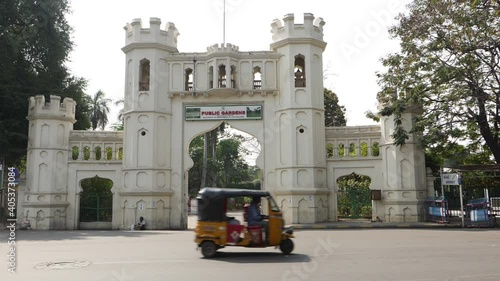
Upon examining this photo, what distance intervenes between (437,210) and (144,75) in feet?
55.8

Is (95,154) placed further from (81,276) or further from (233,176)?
(233,176)

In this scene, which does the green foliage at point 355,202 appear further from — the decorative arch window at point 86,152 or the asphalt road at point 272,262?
the decorative arch window at point 86,152

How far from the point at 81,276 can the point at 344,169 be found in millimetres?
16232

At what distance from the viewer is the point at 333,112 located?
123 feet

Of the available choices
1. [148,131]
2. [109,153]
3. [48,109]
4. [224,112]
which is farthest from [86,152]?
[224,112]

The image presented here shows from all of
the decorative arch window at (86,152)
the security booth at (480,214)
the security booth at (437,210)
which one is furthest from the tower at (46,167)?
the security booth at (480,214)

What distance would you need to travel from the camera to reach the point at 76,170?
22.5 m

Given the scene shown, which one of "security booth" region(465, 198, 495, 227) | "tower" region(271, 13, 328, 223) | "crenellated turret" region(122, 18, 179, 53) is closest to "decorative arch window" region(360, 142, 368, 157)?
"tower" region(271, 13, 328, 223)

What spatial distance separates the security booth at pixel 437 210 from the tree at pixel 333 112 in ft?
57.0

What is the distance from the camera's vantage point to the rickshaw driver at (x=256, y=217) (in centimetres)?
1092

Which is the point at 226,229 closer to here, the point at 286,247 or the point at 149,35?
the point at 286,247

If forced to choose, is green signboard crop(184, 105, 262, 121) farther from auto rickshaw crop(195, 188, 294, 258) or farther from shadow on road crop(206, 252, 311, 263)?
shadow on road crop(206, 252, 311, 263)

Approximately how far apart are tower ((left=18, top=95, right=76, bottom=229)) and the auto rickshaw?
46.0 feet

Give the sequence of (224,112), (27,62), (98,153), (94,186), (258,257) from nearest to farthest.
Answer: (258,257) → (224,112) → (98,153) → (27,62) → (94,186)
